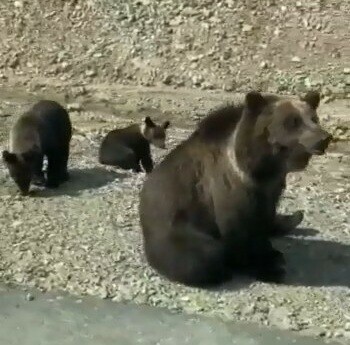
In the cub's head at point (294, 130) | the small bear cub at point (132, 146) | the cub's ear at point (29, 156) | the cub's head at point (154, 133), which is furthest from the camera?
the cub's head at point (154, 133)

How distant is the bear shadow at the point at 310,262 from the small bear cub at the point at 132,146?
2792 millimetres

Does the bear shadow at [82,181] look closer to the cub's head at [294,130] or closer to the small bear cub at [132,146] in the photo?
Answer: the small bear cub at [132,146]

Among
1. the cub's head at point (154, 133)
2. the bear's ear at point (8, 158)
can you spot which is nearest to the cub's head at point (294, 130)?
the bear's ear at point (8, 158)

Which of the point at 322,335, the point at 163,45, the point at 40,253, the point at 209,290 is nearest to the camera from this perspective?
the point at 322,335

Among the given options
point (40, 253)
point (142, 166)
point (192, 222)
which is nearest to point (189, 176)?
point (192, 222)

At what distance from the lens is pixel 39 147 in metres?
9.57

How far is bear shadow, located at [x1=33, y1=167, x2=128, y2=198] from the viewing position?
30.3ft

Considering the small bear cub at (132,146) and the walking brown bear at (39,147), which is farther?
the small bear cub at (132,146)

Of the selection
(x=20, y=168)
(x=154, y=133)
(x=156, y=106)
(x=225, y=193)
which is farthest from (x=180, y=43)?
(x=225, y=193)

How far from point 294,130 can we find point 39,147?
368cm

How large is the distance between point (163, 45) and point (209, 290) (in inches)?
316

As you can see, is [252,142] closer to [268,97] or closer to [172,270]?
[268,97]

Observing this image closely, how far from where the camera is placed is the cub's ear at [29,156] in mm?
9406

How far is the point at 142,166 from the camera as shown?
10.6 meters
